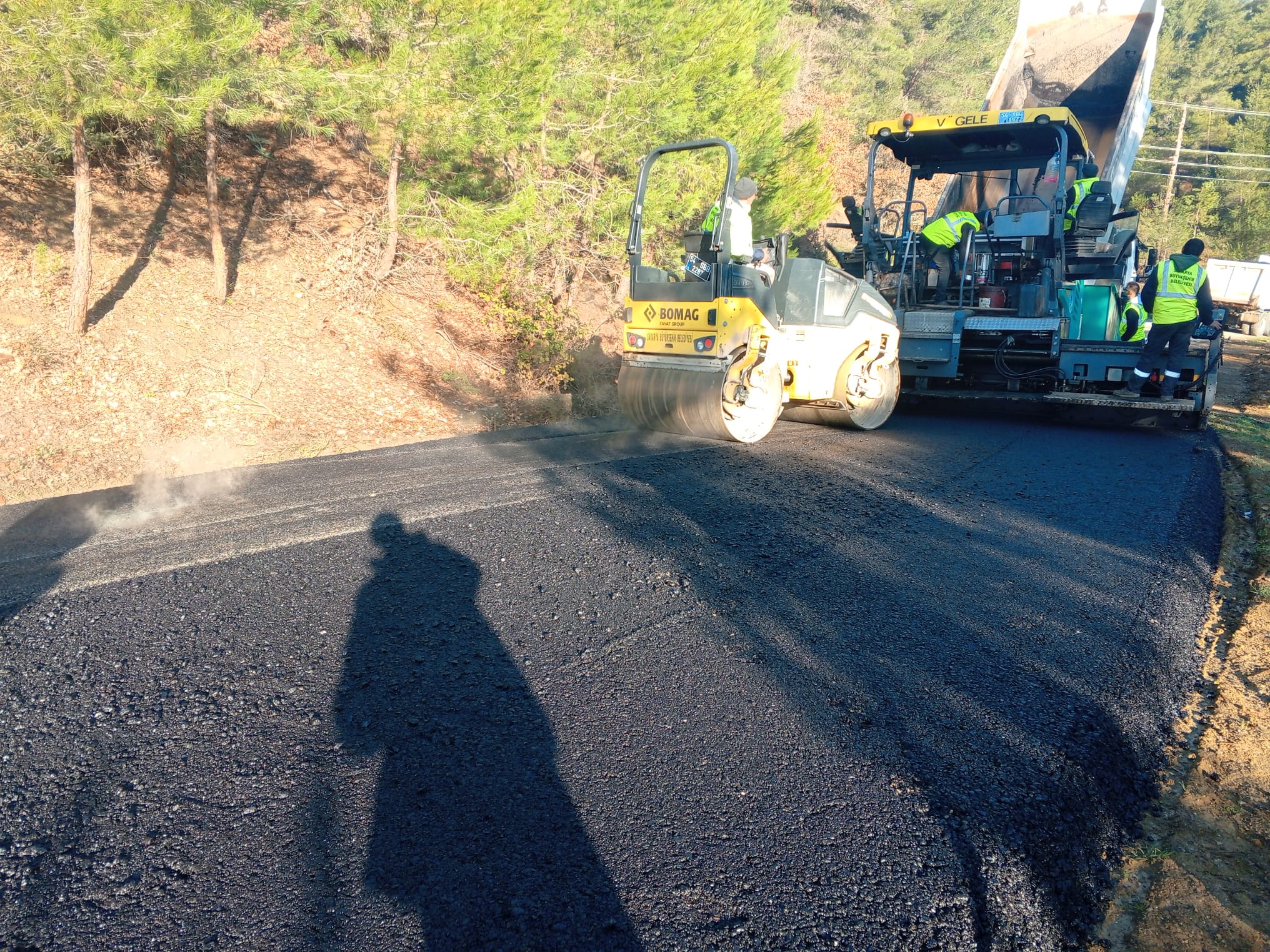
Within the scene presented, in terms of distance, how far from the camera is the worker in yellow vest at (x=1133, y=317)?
385 inches

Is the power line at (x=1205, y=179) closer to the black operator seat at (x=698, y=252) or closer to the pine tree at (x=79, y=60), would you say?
the black operator seat at (x=698, y=252)

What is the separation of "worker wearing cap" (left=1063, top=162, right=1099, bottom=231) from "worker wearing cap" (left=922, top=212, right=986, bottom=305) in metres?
0.89

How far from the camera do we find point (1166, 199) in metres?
42.0

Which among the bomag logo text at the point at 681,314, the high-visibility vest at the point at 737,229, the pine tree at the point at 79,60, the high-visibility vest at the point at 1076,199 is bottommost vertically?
the bomag logo text at the point at 681,314

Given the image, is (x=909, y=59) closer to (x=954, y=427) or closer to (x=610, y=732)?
(x=954, y=427)

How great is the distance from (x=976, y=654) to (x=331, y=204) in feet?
40.2

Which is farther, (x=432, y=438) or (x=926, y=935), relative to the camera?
(x=432, y=438)

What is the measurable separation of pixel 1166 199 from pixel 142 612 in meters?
49.8

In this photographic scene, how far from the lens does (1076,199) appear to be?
375 inches

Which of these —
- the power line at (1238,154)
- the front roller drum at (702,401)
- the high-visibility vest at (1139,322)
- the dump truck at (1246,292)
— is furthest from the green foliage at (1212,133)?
the front roller drum at (702,401)

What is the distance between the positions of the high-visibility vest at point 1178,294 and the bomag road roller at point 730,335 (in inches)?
131

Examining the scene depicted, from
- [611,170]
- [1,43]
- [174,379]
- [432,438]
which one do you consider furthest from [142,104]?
[611,170]

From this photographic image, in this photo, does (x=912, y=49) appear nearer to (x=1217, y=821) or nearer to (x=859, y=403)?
(x=859, y=403)

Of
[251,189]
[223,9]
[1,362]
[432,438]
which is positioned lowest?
[432,438]
